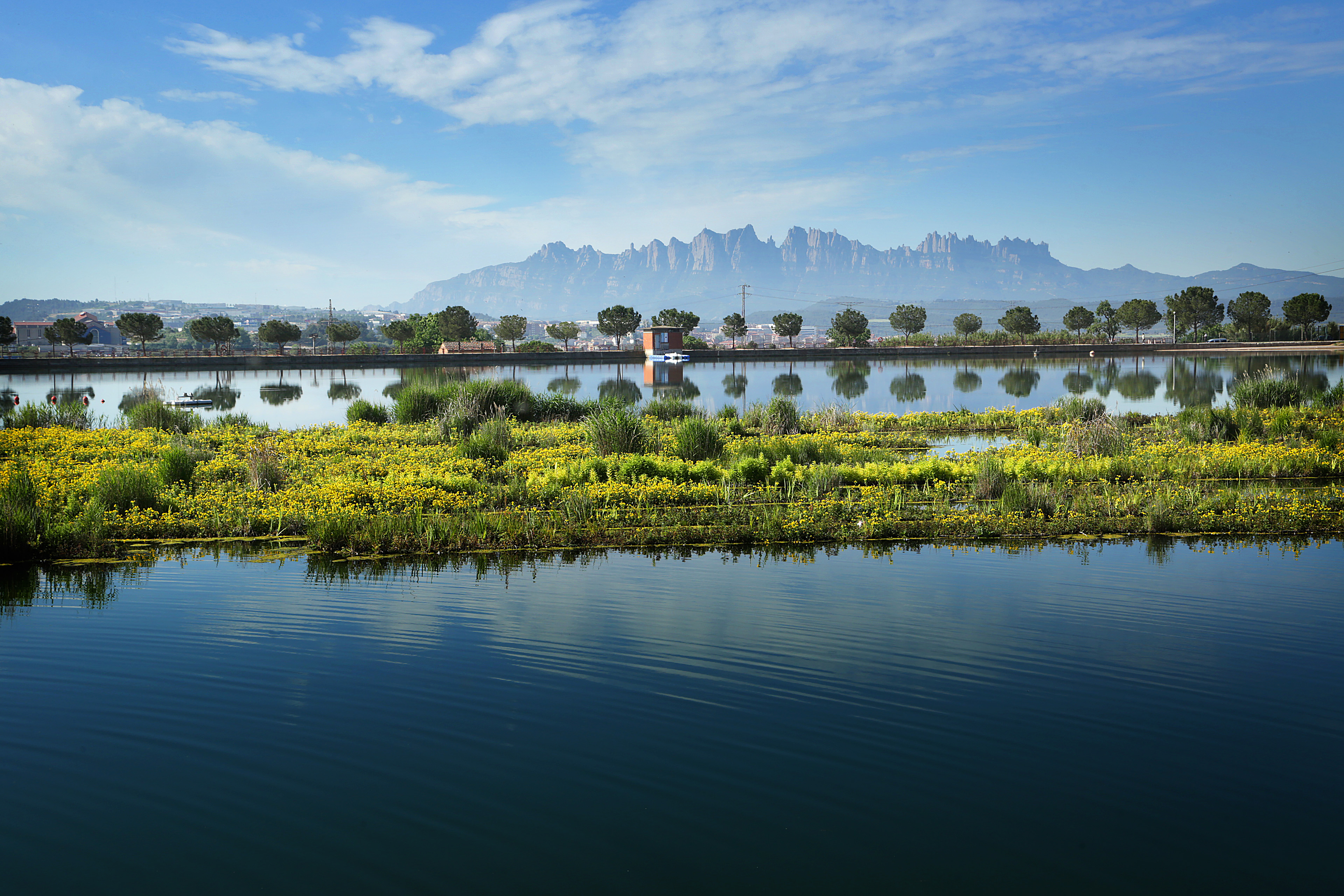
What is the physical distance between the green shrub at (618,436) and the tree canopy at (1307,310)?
76.8 m

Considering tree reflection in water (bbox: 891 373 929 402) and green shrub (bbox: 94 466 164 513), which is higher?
tree reflection in water (bbox: 891 373 929 402)

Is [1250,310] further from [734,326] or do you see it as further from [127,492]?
[127,492]

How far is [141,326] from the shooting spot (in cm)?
7044

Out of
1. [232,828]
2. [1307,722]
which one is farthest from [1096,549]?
[232,828]

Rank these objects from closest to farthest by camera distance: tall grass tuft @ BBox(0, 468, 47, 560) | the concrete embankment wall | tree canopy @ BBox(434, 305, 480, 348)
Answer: tall grass tuft @ BBox(0, 468, 47, 560) → the concrete embankment wall → tree canopy @ BBox(434, 305, 480, 348)

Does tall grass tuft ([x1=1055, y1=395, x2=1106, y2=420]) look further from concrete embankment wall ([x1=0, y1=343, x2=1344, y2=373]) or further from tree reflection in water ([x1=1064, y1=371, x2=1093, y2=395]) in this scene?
concrete embankment wall ([x1=0, y1=343, x2=1344, y2=373])

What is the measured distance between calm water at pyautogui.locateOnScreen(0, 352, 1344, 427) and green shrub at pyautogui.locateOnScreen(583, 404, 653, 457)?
416 inches

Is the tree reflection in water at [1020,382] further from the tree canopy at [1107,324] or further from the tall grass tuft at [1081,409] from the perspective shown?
the tree canopy at [1107,324]

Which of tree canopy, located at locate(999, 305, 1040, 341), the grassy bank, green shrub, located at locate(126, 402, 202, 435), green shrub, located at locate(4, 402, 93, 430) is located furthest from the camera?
tree canopy, located at locate(999, 305, 1040, 341)

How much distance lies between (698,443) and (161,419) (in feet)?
39.8

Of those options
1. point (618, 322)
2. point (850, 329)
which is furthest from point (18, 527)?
point (618, 322)

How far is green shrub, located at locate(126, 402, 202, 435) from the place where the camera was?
61.2ft

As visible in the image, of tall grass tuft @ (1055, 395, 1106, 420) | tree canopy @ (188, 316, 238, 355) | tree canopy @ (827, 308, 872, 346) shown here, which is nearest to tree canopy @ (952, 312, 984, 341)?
tree canopy @ (827, 308, 872, 346)

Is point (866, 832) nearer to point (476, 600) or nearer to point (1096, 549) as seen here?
point (476, 600)
